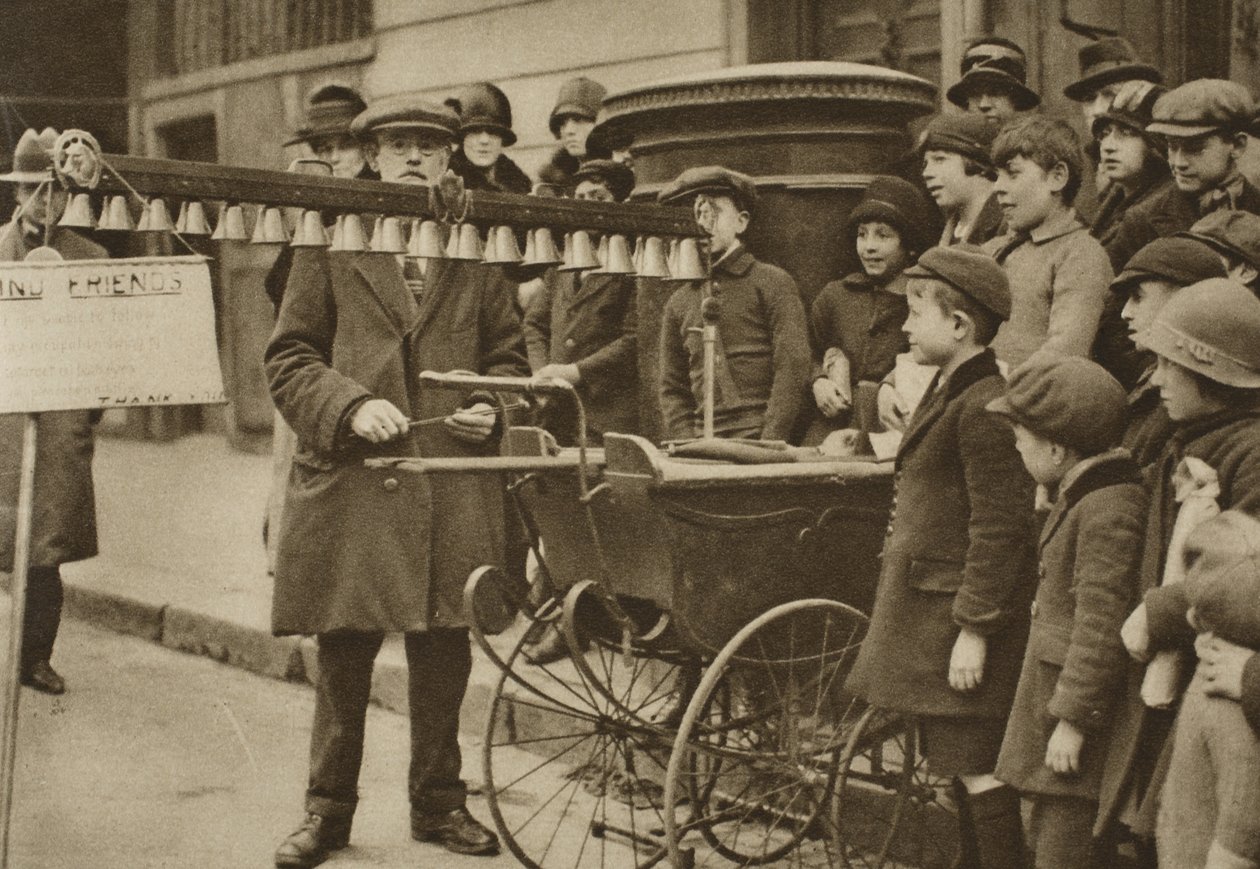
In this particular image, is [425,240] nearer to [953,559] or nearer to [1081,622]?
[953,559]

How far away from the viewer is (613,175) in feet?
22.9

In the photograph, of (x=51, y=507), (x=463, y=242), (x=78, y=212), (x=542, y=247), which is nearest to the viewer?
(x=78, y=212)

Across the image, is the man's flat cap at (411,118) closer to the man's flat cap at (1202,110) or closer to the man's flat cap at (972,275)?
the man's flat cap at (972,275)

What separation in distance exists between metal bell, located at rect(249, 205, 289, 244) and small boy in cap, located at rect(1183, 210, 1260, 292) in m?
2.28

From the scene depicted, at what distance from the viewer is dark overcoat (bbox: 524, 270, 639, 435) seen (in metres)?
6.83

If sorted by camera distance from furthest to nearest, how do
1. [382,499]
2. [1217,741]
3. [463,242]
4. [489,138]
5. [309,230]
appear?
[489,138], [382,499], [463,242], [309,230], [1217,741]

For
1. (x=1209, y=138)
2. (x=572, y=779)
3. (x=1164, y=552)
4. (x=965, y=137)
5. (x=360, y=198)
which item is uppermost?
(x=965, y=137)

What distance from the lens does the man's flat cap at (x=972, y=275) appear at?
4.18 m

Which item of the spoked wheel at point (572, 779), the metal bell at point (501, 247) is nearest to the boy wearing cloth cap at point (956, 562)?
the spoked wheel at point (572, 779)

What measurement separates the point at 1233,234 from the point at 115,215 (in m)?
2.71

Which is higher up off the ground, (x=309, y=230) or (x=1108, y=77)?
(x=1108, y=77)

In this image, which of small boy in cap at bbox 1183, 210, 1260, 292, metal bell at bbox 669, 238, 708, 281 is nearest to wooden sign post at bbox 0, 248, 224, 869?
metal bell at bbox 669, 238, 708, 281

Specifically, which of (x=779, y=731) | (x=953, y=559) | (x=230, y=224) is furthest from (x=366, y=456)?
(x=953, y=559)

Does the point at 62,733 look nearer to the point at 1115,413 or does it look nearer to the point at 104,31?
the point at 1115,413
